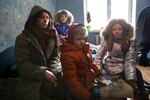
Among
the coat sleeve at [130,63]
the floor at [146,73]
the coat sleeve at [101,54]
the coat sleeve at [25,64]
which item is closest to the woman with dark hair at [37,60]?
the coat sleeve at [25,64]

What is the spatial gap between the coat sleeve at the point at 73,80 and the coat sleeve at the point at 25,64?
0.60 feet

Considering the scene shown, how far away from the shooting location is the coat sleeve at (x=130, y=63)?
2.02m

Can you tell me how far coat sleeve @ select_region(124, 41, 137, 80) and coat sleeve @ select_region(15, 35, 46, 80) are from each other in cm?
69

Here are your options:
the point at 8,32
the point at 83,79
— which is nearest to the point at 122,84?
the point at 83,79

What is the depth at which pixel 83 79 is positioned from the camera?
1.99 m

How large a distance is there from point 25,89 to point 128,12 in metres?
3.71

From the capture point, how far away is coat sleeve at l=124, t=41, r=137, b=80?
2021 millimetres

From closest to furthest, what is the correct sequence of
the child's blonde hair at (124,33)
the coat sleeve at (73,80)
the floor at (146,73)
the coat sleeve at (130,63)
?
1. the coat sleeve at (73,80)
2. the coat sleeve at (130,63)
3. the child's blonde hair at (124,33)
4. the floor at (146,73)

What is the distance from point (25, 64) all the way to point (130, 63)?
33.9 inches

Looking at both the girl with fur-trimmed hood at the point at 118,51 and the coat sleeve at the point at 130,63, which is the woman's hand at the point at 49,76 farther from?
the coat sleeve at the point at 130,63

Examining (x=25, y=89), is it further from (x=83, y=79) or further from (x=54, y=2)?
(x=54, y=2)

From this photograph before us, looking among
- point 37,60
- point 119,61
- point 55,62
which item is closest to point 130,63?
point 119,61

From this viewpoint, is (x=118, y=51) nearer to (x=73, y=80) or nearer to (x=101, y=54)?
(x=101, y=54)

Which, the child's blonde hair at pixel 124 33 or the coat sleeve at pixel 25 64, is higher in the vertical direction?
the child's blonde hair at pixel 124 33
